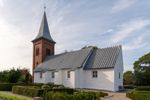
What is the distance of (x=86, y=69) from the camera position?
3266 centimetres

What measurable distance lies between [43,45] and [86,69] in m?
15.4

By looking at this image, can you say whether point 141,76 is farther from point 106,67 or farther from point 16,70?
point 16,70

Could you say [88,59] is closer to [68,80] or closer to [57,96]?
[68,80]

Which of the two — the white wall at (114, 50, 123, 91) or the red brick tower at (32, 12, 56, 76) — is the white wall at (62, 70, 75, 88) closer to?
the white wall at (114, 50, 123, 91)

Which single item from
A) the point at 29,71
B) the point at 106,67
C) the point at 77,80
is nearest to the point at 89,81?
the point at 77,80

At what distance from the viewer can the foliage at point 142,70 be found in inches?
1715

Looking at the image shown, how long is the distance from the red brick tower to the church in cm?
226

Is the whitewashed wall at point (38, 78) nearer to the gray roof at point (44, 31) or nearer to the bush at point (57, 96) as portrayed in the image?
the gray roof at point (44, 31)

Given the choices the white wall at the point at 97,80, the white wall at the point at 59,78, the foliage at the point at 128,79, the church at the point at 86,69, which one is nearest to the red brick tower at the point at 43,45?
the church at the point at 86,69

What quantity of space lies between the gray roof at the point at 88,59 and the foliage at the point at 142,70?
14.5m

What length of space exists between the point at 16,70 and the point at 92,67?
51.8 ft

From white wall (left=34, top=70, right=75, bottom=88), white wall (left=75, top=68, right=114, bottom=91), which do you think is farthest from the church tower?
white wall (left=75, top=68, right=114, bottom=91)

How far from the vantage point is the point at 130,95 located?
770 inches

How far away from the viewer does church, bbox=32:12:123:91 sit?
96.9 feet
